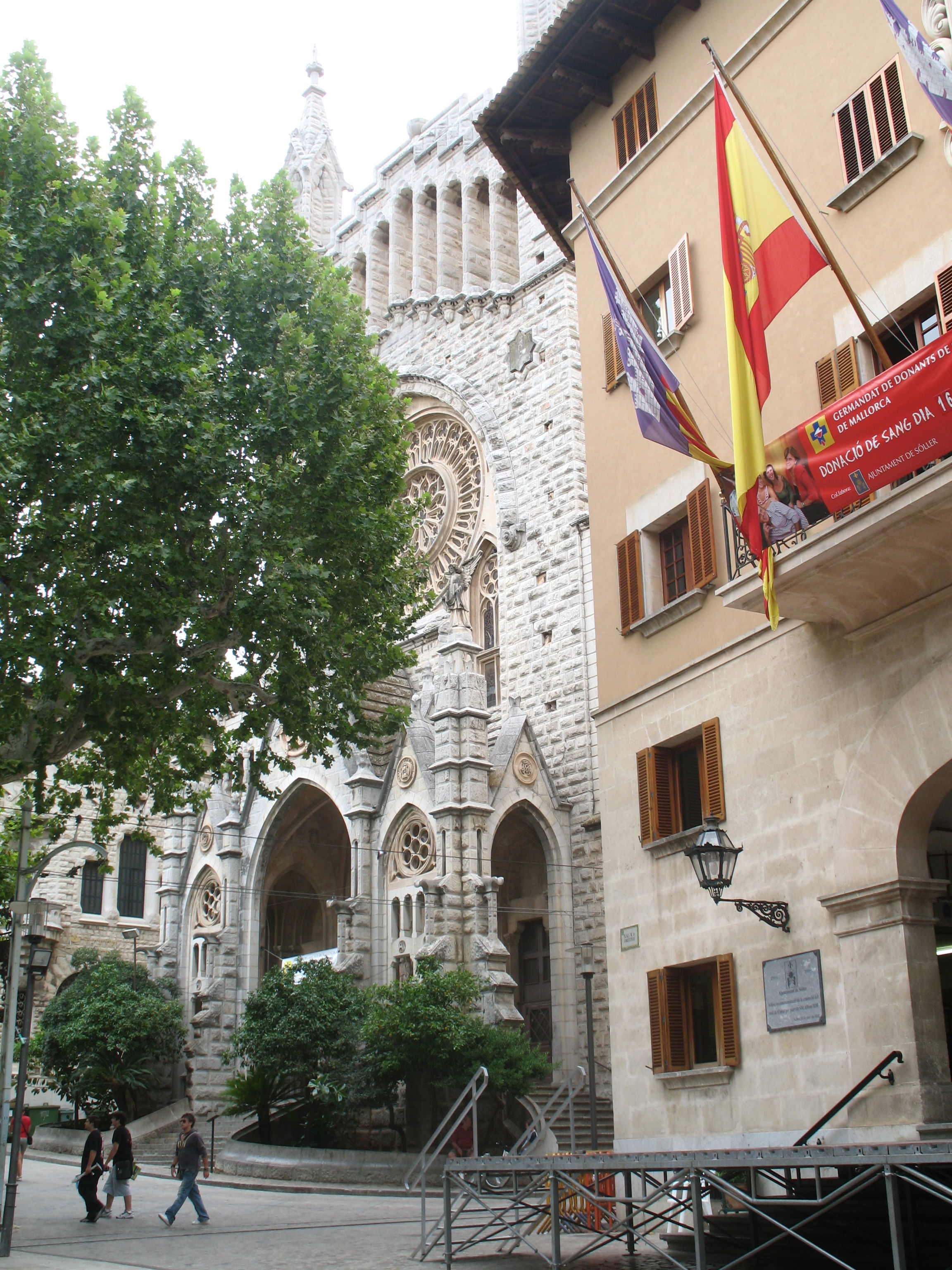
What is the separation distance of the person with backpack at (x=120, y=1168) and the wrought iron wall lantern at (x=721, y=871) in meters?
9.50

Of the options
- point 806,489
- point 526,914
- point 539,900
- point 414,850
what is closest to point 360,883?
point 414,850

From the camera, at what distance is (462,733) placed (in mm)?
24250

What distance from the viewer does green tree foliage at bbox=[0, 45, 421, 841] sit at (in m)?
14.5

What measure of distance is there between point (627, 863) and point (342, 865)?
20.0 m

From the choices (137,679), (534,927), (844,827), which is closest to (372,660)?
(137,679)

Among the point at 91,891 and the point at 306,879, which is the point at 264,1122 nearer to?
the point at 306,879

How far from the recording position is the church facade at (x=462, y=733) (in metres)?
24.2

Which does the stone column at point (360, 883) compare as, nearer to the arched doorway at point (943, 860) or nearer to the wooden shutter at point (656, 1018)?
the wooden shutter at point (656, 1018)

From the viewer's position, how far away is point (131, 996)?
2773cm

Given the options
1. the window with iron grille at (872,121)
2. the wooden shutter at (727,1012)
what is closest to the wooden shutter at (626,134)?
the window with iron grille at (872,121)

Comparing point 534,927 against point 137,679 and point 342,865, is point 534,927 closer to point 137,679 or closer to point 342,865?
point 342,865

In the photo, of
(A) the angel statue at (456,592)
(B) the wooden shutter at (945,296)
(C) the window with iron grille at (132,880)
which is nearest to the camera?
(B) the wooden shutter at (945,296)

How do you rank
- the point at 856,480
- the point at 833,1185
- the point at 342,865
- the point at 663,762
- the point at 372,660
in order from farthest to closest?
the point at 342,865 → the point at 372,660 → the point at 663,762 → the point at 833,1185 → the point at 856,480

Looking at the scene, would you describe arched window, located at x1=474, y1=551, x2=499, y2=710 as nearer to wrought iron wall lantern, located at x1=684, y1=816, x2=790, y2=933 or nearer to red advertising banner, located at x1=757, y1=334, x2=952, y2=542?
wrought iron wall lantern, located at x1=684, y1=816, x2=790, y2=933
